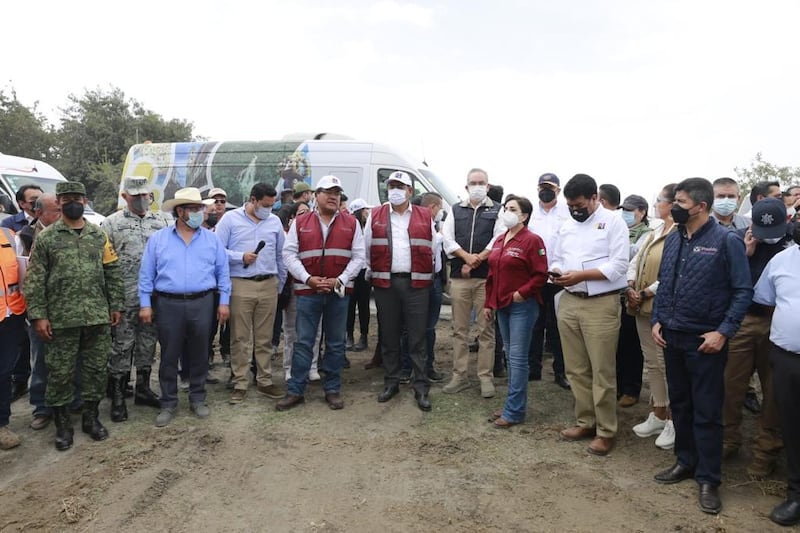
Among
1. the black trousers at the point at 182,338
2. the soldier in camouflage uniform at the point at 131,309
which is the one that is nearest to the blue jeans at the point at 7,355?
the soldier in camouflage uniform at the point at 131,309

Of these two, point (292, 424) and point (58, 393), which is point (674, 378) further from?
point (58, 393)

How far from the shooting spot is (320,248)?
4898 millimetres

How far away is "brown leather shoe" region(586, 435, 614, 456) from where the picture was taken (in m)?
4.07

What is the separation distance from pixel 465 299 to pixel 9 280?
3.96 meters

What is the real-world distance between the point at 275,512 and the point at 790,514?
3.09 meters

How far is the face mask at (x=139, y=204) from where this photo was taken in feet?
16.3

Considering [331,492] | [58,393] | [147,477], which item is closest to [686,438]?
[331,492]

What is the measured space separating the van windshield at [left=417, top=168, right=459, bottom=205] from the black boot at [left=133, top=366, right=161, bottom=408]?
614cm

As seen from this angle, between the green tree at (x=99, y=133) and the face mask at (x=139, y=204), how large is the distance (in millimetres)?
24654

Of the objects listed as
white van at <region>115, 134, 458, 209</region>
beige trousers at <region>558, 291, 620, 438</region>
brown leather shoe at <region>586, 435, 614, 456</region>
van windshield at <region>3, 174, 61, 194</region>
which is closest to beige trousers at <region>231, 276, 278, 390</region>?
beige trousers at <region>558, 291, 620, 438</region>

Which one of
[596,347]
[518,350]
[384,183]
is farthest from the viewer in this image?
[384,183]

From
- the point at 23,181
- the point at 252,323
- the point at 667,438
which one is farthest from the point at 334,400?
the point at 23,181

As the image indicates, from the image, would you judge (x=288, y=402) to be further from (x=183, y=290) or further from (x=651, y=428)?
(x=651, y=428)

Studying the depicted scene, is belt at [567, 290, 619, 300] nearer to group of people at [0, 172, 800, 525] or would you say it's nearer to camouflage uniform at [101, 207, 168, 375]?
group of people at [0, 172, 800, 525]
